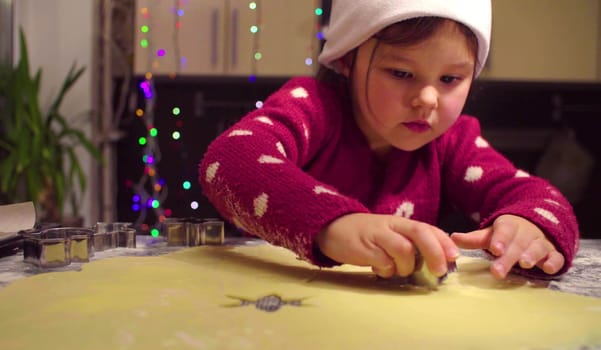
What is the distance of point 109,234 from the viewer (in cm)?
66

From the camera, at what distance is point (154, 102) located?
2656 mm

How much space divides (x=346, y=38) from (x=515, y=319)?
521 mm

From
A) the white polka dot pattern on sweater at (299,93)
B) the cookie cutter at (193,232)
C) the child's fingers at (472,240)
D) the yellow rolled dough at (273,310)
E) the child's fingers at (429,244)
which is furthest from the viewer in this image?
the white polka dot pattern on sweater at (299,93)

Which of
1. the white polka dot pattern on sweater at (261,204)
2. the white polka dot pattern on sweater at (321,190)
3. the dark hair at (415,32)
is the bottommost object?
the white polka dot pattern on sweater at (261,204)

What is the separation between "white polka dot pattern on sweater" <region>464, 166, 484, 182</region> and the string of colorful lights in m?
1.60

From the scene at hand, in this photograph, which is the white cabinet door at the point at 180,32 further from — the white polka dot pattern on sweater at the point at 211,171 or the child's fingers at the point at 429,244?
the child's fingers at the point at 429,244

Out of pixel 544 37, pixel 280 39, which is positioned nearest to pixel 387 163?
pixel 280 39

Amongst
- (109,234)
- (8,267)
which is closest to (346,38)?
(109,234)

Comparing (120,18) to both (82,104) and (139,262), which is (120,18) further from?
(139,262)

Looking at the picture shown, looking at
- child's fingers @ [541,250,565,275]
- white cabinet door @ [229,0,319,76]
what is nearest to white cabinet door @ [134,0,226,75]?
white cabinet door @ [229,0,319,76]

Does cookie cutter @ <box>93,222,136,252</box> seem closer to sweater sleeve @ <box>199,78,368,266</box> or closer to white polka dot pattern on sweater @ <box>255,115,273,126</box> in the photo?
sweater sleeve @ <box>199,78,368,266</box>

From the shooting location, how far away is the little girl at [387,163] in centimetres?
54

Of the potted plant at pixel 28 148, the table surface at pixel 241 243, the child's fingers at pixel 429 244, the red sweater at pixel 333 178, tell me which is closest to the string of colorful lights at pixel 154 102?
the potted plant at pixel 28 148

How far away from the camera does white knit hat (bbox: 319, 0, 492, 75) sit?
0.71 metres
